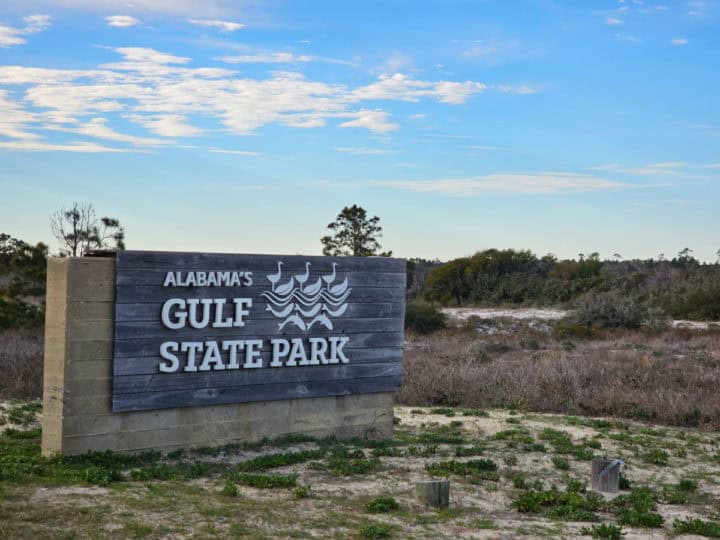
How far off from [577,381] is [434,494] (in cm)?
996

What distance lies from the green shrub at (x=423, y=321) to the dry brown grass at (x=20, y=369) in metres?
15.1

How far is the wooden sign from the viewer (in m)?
11.1

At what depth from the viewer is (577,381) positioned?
734 inches

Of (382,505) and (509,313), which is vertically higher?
(509,313)

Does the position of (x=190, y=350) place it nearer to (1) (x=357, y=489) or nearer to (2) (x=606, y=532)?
(1) (x=357, y=489)

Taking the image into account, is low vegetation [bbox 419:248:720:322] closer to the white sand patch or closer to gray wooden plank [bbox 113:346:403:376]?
the white sand patch

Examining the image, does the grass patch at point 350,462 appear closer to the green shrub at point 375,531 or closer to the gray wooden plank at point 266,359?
the gray wooden plank at point 266,359

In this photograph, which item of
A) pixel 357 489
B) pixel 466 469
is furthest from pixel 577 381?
pixel 357 489

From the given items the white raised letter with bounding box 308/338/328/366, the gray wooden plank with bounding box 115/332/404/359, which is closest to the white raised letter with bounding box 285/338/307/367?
the white raised letter with bounding box 308/338/328/366

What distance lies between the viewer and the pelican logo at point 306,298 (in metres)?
12.4

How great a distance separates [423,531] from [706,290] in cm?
3725

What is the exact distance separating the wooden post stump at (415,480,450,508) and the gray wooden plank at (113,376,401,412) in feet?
11.3

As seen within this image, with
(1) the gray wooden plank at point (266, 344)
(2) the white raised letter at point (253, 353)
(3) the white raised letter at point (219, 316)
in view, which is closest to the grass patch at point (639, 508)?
(1) the gray wooden plank at point (266, 344)

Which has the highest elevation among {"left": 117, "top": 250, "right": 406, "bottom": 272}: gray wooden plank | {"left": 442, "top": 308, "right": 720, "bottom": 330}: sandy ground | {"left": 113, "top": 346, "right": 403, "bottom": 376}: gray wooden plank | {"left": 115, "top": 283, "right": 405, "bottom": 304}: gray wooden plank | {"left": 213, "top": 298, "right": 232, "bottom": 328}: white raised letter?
{"left": 117, "top": 250, "right": 406, "bottom": 272}: gray wooden plank
